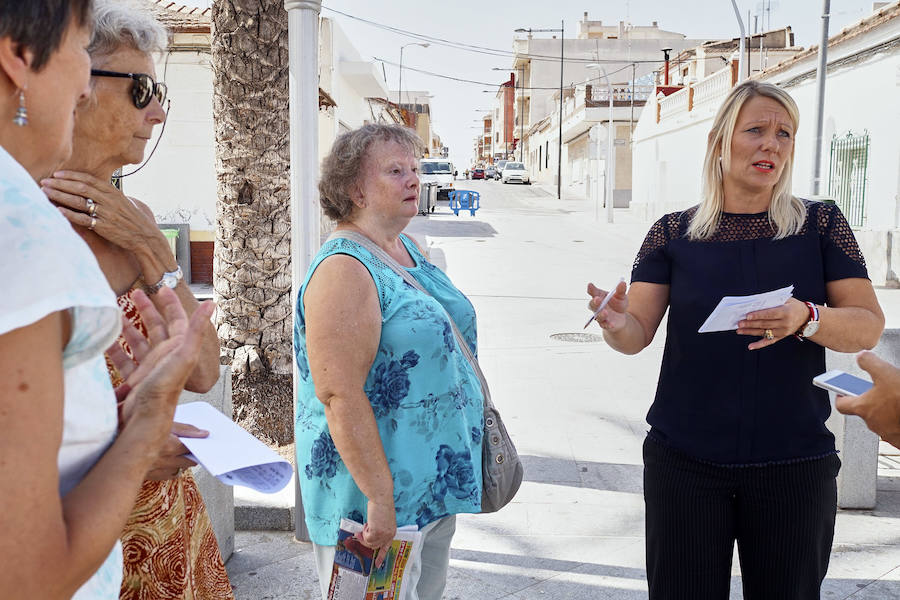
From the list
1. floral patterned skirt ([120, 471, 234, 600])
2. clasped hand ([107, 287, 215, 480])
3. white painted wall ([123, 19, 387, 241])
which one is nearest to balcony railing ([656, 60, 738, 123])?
white painted wall ([123, 19, 387, 241])

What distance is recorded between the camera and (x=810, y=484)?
94.9 inches

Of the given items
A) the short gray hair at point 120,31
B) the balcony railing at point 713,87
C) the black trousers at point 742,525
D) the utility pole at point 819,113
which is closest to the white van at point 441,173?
the balcony railing at point 713,87

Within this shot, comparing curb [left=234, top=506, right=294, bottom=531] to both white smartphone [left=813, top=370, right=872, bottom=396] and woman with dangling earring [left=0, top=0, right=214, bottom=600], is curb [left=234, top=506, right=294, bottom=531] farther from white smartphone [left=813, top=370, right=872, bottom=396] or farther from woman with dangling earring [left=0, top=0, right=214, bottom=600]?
woman with dangling earring [left=0, top=0, right=214, bottom=600]

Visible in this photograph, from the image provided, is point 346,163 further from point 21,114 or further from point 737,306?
point 21,114

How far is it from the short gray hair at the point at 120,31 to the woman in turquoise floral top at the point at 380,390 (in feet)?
2.38

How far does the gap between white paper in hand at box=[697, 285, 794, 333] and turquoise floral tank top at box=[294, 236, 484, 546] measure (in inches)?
29.4

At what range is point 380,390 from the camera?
231 centimetres

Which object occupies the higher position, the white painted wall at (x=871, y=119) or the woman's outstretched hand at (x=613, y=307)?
the white painted wall at (x=871, y=119)

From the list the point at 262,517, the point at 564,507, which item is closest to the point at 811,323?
the point at 564,507

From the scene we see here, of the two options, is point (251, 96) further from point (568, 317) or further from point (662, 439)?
point (568, 317)

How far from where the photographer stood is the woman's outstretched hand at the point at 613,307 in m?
2.62

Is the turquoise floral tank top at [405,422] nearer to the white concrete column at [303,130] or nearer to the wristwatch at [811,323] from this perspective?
the wristwatch at [811,323]

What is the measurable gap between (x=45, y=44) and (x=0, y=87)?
7 cm

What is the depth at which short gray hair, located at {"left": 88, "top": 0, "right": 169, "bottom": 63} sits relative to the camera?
1907 millimetres
